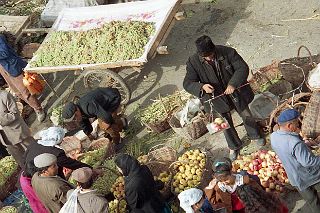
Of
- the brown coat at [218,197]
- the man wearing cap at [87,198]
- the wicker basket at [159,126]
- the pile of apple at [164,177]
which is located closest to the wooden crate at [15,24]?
the wicker basket at [159,126]

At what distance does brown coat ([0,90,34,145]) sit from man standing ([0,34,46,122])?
1.56 meters

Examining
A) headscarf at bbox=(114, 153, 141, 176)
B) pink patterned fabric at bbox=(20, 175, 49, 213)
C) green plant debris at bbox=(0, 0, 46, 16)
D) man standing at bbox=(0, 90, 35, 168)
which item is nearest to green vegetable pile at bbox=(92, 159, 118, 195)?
pink patterned fabric at bbox=(20, 175, 49, 213)

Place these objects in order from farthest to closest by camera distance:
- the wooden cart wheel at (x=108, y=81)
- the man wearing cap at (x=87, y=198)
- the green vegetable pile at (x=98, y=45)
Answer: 1. the wooden cart wheel at (x=108, y=81)
2. the green vegetable pile at (x=98, y=45)
3. the man wearing cap at (x=87, y=198)

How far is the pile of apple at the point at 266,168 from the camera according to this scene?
813 centimetres

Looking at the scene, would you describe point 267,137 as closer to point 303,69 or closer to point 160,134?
point 303,69

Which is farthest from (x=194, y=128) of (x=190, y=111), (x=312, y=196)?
(x=312, y=196)

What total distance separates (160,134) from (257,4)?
4.14m

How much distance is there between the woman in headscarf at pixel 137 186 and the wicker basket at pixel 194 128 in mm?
2323

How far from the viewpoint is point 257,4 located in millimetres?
12555

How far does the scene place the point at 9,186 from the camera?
33.2 ft

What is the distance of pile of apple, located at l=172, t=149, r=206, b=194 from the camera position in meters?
8.54

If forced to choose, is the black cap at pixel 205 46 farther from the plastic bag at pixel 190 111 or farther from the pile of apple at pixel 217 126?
the plastic bag at pixel 190 111

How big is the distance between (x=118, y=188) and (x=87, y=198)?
1.74 metres

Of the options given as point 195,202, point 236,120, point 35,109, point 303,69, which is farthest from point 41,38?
point 195,202
